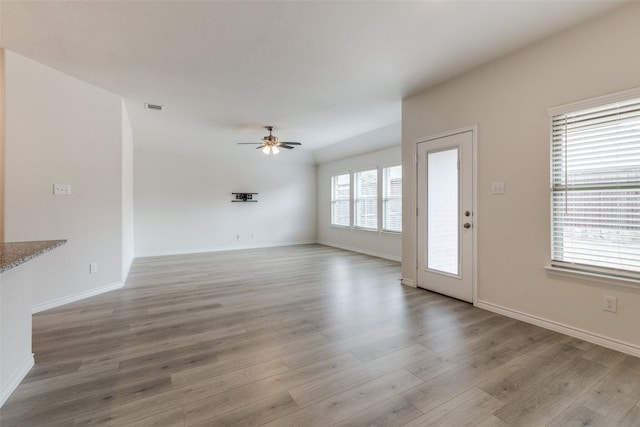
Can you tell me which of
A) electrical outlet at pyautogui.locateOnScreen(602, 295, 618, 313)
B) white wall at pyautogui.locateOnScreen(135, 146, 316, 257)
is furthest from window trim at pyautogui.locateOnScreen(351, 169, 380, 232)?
electrical outlet at pyautogui.locateOnScreen(602, 295, 618, 313)

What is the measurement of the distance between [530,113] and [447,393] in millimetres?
2716

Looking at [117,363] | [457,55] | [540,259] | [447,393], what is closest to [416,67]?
[457,55]

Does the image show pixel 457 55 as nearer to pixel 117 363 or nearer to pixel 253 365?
pixel 253 365

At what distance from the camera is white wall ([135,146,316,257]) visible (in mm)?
7031

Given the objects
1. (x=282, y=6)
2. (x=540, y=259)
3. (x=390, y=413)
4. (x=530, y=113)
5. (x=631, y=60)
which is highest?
(x=282, y=6)

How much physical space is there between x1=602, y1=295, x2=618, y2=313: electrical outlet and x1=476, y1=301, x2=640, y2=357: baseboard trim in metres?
0.25

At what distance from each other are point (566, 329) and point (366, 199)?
4.95 metres

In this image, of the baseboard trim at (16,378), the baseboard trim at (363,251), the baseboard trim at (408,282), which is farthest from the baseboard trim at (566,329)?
the baseboard trim at (16,378)

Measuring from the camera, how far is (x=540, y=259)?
283cm

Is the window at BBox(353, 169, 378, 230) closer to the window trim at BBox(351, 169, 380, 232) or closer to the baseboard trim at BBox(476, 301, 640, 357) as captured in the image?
the window trim at BBox(351, 169, 380, 232)

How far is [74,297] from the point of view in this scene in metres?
3.62

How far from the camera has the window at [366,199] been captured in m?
7.00

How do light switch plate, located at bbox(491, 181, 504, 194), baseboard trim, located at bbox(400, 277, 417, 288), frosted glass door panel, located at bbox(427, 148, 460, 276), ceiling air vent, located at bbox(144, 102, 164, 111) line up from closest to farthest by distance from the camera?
light switch plate, located at bbox(491, 181, 504, 194), frosted glass door panel, located at bbox(427, 148, 460, 276), baseboard trim, located at bbox(400, 277, 417, 288), ceiling air vent, located at bbox(144, 102, 164, 111)

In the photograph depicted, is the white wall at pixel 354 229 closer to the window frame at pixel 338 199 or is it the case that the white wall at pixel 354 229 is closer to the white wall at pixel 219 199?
the window frame at pixel 338 199
